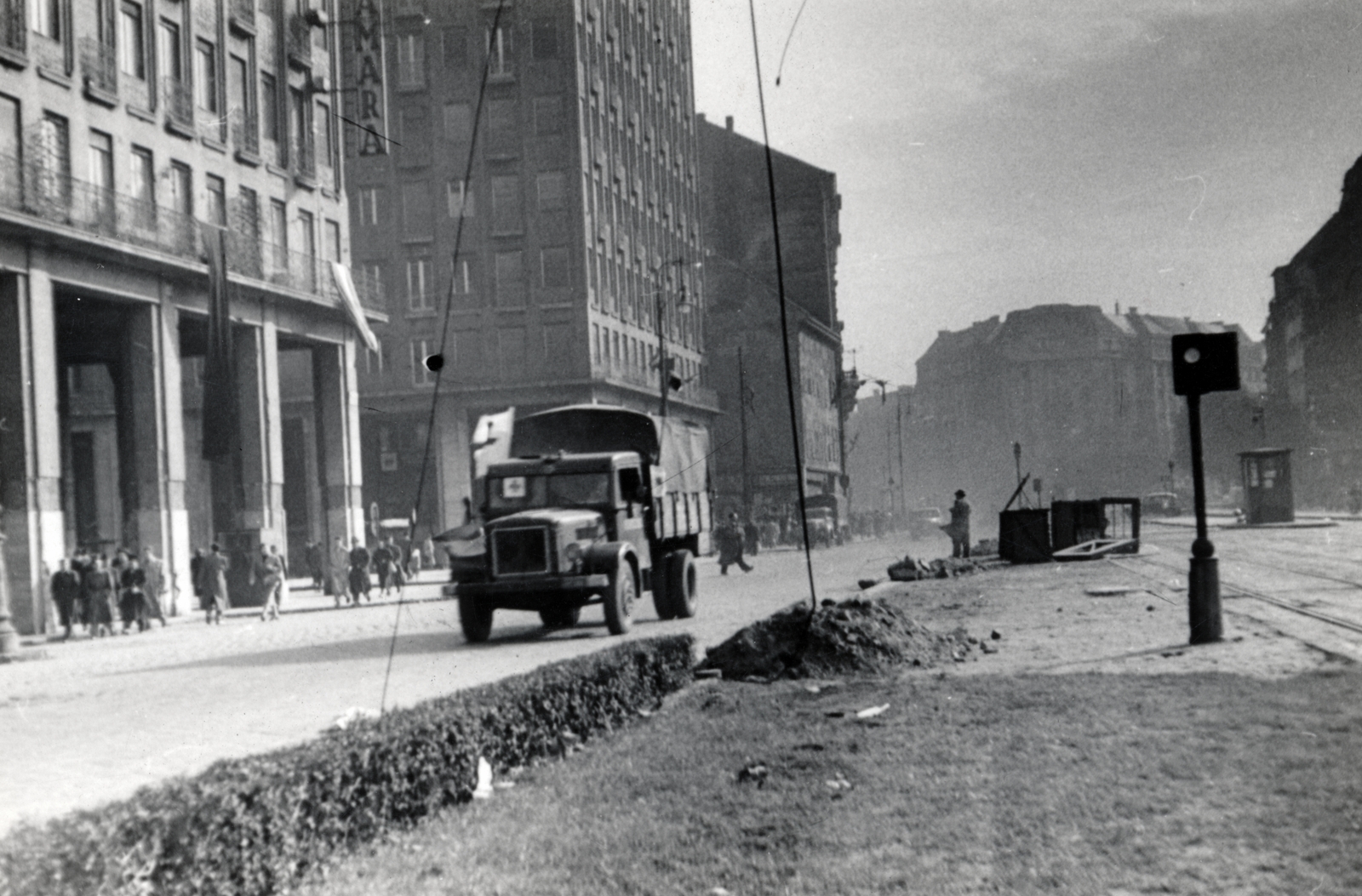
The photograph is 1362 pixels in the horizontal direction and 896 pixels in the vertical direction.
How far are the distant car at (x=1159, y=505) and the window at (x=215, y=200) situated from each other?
6320cm

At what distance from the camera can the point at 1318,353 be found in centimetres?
7281

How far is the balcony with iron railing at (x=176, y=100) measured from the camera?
25438mm

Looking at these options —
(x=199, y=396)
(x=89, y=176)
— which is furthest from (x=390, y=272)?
(x=89, y=176)

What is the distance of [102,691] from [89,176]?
11346 millimetres

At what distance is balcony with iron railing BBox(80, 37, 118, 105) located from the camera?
62.3 feet

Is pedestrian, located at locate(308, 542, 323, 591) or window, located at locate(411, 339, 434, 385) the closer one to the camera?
pedestrian, located at locate(308, 542, 323, 591)

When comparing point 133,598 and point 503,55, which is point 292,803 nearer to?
point 133,598

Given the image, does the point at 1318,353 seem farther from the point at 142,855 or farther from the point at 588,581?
the point at 142,855

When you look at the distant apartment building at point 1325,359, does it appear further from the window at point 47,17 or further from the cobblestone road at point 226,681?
the window at point 47,17

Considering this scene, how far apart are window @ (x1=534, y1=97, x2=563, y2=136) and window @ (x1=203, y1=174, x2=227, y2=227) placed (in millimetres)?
13418

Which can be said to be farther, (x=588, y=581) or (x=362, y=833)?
(x=588, y=581)

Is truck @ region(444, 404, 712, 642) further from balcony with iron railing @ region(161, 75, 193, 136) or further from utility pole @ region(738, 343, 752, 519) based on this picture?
balcony with iron railing @ region(161, 75, 193, 136)

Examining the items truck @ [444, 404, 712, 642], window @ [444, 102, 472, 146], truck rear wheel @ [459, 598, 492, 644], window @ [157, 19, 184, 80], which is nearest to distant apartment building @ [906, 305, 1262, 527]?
window @ [444, 102, 472, 146]

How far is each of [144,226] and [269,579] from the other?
7988 millimetres
